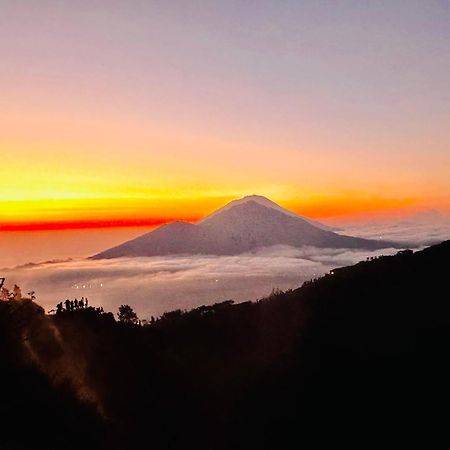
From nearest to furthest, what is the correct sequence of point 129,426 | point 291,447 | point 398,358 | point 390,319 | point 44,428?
point 44,428
point 129,426
point 291,447
point 398,358
point 390,319

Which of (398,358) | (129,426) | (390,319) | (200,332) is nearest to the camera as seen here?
(129,426)

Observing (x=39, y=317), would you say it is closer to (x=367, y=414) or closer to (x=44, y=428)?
(x=44, y=428)

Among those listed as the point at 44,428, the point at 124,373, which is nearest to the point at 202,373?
the point at 124,373

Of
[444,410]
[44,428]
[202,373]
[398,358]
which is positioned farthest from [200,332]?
[44,428]

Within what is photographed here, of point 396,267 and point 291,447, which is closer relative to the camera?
point 291,447

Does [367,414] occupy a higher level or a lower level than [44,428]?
lower

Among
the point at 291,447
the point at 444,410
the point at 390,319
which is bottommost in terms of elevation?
the point at 291,447

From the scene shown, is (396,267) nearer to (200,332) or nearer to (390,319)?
(390,319)
